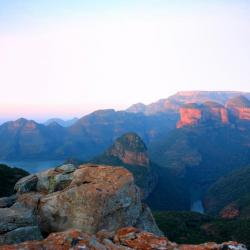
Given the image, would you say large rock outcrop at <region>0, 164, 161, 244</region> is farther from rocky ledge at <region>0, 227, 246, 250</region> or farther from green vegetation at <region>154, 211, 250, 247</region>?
green vegetation at <region>154, 211, 250, 247</region>

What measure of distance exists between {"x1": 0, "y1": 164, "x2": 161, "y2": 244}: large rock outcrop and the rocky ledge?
3955mm

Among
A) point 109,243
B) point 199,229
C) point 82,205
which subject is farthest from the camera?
point 199,229

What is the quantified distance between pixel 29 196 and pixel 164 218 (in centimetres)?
6334

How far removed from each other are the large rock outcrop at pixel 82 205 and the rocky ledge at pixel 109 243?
3955mm

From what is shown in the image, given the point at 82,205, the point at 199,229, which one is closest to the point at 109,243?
the point at 82,205

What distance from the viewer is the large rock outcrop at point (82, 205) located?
20.7m

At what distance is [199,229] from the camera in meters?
80.7

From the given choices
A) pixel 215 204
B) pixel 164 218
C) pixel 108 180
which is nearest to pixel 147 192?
pixel 215 204

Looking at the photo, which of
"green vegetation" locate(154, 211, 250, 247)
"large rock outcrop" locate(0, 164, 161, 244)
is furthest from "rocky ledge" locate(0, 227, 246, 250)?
"green vegetation" locate(154, 211, 250, 247)

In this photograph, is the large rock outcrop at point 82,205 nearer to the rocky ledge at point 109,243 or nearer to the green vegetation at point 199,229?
the rocky ledge at point 109,243

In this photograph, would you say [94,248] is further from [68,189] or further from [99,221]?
[68,189]

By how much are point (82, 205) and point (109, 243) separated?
6.00m

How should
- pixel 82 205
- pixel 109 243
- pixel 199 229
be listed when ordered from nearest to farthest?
pixel 109 243 → pixel 82 205 → pixel 199 229

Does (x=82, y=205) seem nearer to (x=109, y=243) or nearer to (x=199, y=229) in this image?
(x=109, y=243)
